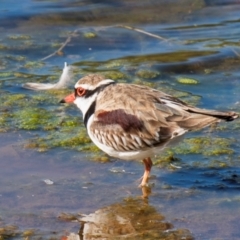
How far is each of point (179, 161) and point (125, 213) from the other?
1.01 meters

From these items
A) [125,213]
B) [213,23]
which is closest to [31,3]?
[213,23]

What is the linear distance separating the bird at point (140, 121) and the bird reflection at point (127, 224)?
13.8 inches

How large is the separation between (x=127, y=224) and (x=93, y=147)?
1.47 metres

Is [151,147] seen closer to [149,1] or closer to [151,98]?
[151,98]

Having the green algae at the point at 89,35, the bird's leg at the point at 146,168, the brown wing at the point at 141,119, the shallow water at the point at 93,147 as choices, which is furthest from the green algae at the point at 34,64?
the bird's leg at the point at 146,168

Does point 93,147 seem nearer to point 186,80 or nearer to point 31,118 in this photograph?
point 31,118

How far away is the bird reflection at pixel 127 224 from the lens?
16.8ft

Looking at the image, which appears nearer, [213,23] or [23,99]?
[23,99]

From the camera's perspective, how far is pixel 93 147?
669 centimetres

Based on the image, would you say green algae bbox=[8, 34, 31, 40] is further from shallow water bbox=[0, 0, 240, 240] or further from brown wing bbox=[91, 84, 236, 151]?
brown wing bbox=[91, 84, 236, 151]

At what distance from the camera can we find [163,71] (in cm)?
876

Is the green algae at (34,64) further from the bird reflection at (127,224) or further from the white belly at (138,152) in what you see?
the bird reflection at (127,224)

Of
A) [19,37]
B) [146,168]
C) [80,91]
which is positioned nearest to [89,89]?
[80,91]

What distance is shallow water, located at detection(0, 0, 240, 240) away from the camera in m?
5.39
